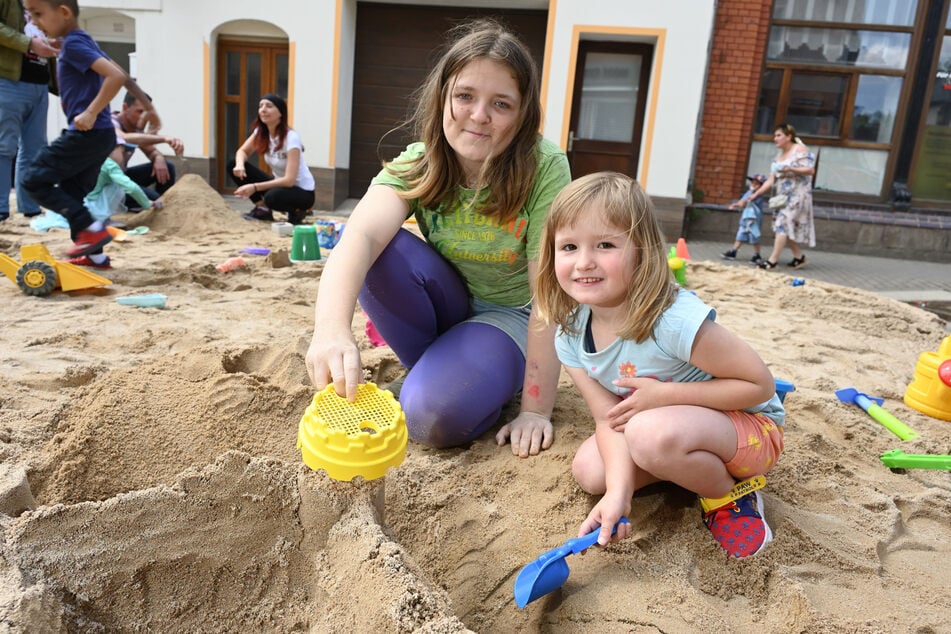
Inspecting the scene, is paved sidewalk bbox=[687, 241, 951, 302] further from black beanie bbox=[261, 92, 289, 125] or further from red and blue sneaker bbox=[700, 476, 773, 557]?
red and blue sneaker bbox=[700, 476, 773, 557]

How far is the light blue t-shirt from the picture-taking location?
146 cm

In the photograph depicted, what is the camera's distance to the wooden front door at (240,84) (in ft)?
26.9

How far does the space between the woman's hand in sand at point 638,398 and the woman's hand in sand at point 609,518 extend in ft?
0.61

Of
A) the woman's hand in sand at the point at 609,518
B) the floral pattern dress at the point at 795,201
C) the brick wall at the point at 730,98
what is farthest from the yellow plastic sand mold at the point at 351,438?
the brick wall at the point at 730,98

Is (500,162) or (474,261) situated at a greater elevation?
(500,162)

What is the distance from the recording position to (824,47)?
7.83 m

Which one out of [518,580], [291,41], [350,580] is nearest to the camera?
[350,580]

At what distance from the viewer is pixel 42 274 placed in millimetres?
3193

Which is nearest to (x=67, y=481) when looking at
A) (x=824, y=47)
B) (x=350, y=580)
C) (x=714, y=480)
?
(x=350, y=580)

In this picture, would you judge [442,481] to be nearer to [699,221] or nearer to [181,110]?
[699,221]

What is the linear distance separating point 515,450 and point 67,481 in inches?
42.5

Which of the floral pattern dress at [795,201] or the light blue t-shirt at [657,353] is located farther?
the floral pattern dress at [795,201]

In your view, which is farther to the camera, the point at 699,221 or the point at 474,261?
the point at 699,221

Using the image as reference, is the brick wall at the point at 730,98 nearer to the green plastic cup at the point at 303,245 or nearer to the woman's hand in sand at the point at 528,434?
the green plastic cup at the point at 303,245
